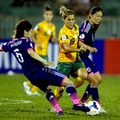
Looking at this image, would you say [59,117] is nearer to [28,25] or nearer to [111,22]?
[28,25]

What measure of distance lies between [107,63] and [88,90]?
38.7 feet

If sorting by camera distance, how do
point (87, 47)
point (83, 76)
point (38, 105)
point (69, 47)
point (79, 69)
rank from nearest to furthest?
1. point (87, 47)
2. point (69, 47)
3. point (83, 76)
4. point (79, 69)
5. point (38, 105)

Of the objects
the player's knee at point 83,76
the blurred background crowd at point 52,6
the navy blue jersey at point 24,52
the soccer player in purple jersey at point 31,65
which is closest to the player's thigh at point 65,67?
the player's knee at point 83,76

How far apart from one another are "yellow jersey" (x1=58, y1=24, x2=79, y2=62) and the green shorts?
97 mm

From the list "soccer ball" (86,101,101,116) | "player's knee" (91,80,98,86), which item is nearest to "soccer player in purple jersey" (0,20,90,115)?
"soccer ball" (86,101,101,116)

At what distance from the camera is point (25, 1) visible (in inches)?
1101

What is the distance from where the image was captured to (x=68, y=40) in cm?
1254

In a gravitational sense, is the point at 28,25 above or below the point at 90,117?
above

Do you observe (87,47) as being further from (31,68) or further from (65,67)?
(31,68)

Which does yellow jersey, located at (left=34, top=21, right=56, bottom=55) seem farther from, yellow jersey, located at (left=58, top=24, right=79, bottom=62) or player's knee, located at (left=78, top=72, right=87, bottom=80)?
player's knee, located at (left=78, top=72, right=87, bottom=80)

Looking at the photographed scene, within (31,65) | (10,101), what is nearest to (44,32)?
(10,101)

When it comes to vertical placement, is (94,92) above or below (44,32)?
below

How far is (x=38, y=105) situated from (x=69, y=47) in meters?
2.09

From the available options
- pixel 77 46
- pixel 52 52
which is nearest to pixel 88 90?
pixel 77 46
